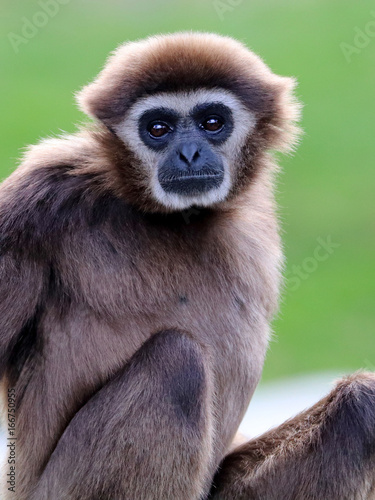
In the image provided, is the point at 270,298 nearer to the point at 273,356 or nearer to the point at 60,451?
the point at 60,451

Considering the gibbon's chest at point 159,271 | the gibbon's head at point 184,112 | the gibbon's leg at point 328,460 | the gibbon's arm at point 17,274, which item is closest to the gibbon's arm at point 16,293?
the gibbon's arm at point 17,274

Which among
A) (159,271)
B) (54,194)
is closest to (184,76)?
(54,194)

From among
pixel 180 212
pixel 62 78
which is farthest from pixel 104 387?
pixel 62 78

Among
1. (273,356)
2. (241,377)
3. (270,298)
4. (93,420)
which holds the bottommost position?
(273,356)

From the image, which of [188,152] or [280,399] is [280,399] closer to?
[280,399]

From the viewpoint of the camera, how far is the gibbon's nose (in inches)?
231

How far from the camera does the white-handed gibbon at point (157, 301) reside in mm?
5465

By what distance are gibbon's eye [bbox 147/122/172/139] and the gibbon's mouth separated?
0.33 m


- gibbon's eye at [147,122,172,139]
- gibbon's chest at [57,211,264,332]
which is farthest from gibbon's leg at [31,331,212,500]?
gibbon's eye at [147,122,172,139]

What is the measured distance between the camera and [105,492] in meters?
5.45

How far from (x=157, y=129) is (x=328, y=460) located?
7.43 ft

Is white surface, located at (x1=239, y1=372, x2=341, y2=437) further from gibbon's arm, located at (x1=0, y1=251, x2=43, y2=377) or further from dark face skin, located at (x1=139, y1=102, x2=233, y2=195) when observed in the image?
gibbon's arm, located at (x1=0, y1=251, x2=43, y2=377)

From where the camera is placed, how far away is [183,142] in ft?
19.4

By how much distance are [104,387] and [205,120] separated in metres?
→ 1.77
